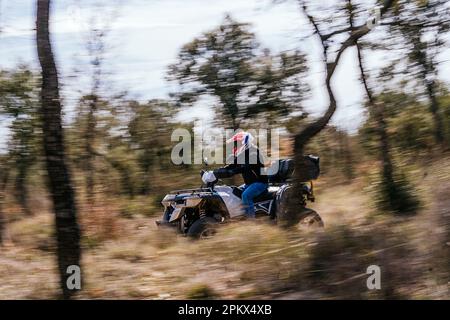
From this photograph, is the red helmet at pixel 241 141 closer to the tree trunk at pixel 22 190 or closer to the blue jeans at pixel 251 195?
the blue jeans at pixel 251 195

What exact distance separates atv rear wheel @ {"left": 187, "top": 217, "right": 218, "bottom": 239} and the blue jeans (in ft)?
1.60

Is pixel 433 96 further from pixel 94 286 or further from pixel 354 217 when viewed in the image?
pixel 94 286

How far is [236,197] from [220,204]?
247 mm

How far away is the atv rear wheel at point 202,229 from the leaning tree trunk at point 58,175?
2.11 meters

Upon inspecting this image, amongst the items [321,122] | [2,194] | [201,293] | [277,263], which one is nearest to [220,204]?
[321,122]

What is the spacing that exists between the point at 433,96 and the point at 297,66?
2.33m

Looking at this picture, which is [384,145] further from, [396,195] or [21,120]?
[21,120]

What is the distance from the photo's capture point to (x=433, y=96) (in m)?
8.66

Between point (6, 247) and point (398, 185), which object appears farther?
point (6, 247)

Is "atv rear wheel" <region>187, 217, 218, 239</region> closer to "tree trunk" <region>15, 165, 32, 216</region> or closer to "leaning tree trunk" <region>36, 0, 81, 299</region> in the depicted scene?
"leaning tree trunk" <region>36, 0, 81, 299</region>

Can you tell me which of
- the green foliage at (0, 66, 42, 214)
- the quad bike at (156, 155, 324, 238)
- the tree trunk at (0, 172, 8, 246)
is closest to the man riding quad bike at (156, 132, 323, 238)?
the quad bike at (156, 155, 324, 238)

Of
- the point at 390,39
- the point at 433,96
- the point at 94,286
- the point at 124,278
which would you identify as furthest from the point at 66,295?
the point at 433,96
